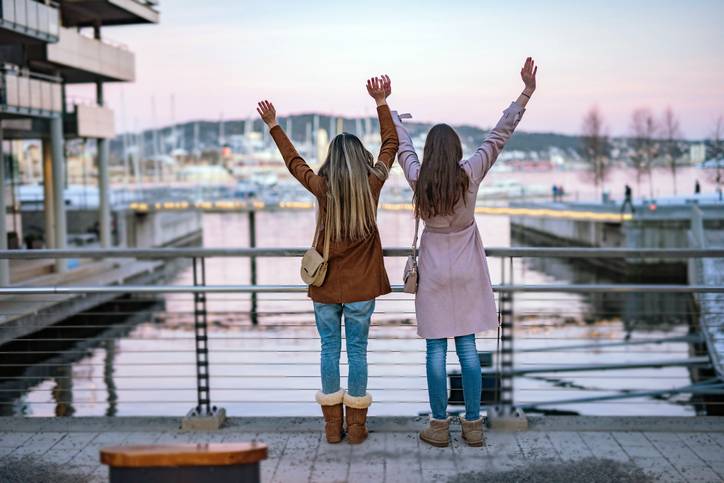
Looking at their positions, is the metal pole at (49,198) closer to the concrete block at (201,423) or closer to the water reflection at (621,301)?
the water reflection at (621,301)

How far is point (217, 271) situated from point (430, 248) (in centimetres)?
4140

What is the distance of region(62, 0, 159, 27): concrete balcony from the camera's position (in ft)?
117

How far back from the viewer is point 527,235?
7244 cm

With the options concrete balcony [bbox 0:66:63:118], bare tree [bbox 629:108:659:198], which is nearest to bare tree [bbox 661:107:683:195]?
bare tree [bbox 629:108:659:198]

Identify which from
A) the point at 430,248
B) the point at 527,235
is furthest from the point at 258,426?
the point at 527,235

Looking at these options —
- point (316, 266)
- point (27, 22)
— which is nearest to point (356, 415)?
point (316, 266)

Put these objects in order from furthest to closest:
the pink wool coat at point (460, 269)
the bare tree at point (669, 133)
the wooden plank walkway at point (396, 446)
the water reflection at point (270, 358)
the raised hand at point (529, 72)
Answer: the bare tree at point (669, 133) < the water reflection at point (270, 358) < the raised hand at point (529, 72) < the pink wool coat at point (460, 269) < the wooden plank walkway at point (396, 446)

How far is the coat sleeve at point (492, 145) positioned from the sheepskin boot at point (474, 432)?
4.66ft

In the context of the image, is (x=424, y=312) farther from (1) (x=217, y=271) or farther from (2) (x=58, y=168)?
(1) (x=217, y=271)

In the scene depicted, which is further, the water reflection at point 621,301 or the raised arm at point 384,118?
the water reflection at point 621,301

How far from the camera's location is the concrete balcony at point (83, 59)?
3183cm

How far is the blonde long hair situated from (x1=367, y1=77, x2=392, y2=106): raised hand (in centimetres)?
41

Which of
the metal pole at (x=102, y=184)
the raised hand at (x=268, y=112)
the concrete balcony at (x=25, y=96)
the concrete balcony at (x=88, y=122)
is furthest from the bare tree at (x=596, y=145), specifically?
the raised hand at (x=268, y=112)

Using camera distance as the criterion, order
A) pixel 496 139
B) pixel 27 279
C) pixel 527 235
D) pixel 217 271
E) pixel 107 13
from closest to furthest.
Result: pixel 496 139
pixel 27 279
pixel 107 13
pixel 217 271
pixel 527 235
